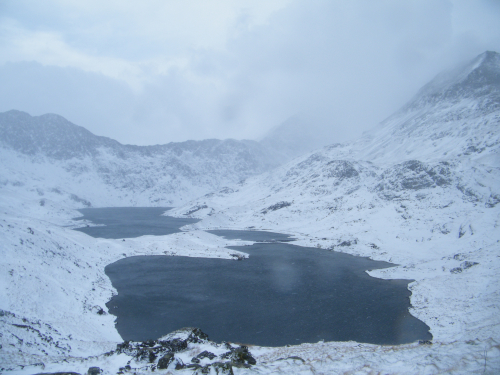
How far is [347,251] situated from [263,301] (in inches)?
1711

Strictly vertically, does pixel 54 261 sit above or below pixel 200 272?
above

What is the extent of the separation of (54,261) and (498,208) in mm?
102369

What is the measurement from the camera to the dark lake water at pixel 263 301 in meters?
33.4

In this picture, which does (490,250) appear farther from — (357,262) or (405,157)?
(405,157)

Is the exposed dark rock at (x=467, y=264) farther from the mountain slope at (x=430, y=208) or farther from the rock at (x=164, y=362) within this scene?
the rock at (x=164, y=362)

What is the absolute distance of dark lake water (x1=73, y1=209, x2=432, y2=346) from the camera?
1315 inches

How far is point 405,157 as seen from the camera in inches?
6211

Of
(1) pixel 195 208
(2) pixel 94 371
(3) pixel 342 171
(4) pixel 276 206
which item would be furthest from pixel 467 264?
(1) pixel 195 208

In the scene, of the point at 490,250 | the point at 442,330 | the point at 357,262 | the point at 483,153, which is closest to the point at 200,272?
the point at 357,262

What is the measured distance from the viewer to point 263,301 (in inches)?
1713

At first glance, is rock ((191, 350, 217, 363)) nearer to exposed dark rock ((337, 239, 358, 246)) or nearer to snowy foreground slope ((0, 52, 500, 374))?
snowy foreground slope ((0, 52, 500, 374))

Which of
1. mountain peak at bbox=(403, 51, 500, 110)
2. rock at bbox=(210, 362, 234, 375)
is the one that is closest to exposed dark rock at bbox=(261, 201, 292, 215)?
rock at bbox=(210, 362, 234, 375)

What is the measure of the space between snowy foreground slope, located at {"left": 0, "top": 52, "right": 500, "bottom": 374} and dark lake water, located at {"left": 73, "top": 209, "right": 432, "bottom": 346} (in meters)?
2.92

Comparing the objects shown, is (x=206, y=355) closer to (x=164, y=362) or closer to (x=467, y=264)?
(x=164, y=362)
